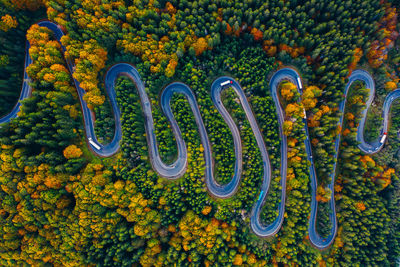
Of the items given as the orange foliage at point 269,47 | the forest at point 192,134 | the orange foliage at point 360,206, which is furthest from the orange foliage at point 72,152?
the orange foliage at point 360,206

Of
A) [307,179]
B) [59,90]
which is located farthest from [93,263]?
[307,179]

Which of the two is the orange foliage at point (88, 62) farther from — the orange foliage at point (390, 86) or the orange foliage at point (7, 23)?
the orange foliage at point (390, 86)

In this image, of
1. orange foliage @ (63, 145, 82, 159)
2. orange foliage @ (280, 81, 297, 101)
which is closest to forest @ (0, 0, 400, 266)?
orange foliage @ (63, 145, 82, 159)

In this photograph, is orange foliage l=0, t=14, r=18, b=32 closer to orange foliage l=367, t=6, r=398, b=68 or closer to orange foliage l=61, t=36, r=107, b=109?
orange foliage l=61, t=36, r=107, b=109

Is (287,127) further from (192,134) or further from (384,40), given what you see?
(384,40)

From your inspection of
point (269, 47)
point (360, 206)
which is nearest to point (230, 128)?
point (269, 47)

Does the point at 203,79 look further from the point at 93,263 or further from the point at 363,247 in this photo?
the point at 363,247

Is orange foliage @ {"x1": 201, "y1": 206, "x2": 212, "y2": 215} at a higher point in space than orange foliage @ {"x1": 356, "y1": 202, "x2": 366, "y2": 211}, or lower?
higher
